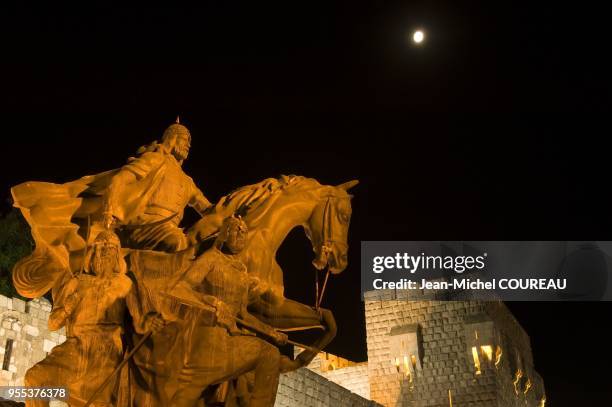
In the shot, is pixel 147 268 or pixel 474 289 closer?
pixel 147 268

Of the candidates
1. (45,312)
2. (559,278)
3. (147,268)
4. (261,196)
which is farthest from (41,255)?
(559,278)

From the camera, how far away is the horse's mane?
5676mm

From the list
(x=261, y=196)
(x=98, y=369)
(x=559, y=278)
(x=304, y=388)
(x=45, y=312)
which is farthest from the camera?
(x=559, y=278)

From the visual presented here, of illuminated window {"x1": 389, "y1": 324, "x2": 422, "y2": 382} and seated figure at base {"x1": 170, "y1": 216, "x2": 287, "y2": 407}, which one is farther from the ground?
illuminated window {"x1": 389, "y1": 324, "x2": 422, "y2": 382}

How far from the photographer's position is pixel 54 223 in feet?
17.6

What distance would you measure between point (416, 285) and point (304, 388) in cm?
994

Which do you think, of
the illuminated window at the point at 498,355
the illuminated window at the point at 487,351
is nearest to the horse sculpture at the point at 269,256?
the illuminated window at the point at 487,351

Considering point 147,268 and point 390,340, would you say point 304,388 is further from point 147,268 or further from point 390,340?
point 147,268

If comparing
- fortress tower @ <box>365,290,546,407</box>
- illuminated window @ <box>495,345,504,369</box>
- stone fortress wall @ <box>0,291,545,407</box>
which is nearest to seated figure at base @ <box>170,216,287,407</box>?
stone fortress wall @ <box>0,291,545,407</box>

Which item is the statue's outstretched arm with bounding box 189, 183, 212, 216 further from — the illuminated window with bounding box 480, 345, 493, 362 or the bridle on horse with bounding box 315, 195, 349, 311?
the illuminated window with bounding box 480, 345, 493, 362

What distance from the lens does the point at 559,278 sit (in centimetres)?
1752

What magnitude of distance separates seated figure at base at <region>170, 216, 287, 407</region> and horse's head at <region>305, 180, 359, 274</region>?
69cm

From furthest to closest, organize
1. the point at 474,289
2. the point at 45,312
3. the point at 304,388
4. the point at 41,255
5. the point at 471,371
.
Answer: the point at 474,289
the point at 471,371
the point at 304,388
the point at 45,312
the point at 41,255

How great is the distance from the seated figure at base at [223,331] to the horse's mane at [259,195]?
40cm
